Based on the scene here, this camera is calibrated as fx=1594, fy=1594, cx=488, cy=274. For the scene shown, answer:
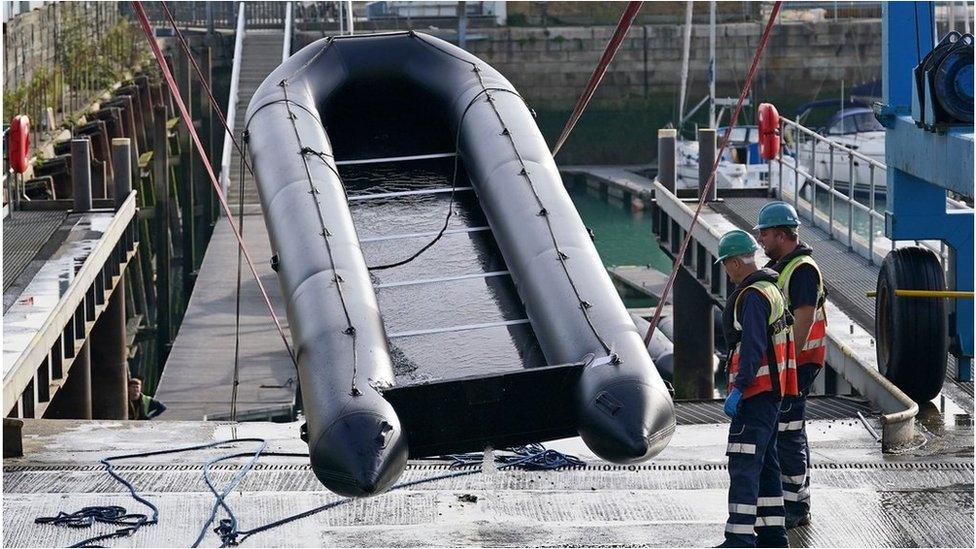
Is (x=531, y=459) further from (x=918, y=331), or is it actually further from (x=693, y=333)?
(x=693, y=333)

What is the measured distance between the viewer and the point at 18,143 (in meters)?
13.9

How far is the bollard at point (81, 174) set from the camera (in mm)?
14586

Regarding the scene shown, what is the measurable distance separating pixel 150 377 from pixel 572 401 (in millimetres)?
14767

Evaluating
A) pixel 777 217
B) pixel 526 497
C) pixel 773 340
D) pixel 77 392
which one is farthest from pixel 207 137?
pixel 773 340

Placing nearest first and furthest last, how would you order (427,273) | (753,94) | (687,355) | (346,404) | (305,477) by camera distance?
(346,404) → (305,477) → (427,273) → (687,355) → (753,94)

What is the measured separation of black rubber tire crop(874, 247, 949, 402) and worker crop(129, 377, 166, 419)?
7.23 metres

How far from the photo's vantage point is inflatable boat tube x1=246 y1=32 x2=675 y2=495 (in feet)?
21.1

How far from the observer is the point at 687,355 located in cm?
1652

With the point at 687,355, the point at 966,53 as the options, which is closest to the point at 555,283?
the point at 966,53

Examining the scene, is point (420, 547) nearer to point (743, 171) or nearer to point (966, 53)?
point (966, 53)

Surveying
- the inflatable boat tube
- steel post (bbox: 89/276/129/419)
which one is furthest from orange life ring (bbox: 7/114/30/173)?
the inflatable boat tube

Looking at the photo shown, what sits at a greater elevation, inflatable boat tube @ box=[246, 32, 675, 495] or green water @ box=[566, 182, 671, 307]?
inflatable boat tube @ box=[246, 32, 675, 495]

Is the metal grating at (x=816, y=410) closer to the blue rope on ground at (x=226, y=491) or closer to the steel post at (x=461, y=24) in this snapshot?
the blue rope on ground at (x=226, y=491)

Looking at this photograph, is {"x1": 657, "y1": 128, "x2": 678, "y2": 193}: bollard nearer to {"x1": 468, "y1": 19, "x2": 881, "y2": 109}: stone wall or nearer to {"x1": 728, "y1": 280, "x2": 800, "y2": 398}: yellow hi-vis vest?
{"x1": 728, "y1": 280, "x2": 800, "y2": 398}: yellow hi-vis vest
